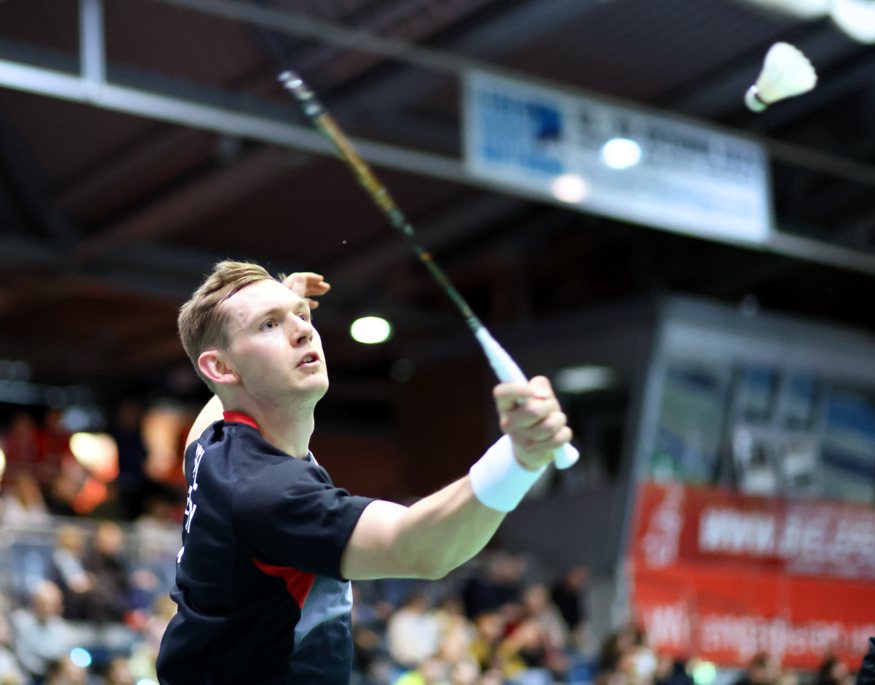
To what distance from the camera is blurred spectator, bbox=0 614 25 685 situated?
9.97 meters

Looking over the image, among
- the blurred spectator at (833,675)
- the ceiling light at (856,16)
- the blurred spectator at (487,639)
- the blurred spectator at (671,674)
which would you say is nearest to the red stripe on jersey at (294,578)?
the ceiling light at (856,16)

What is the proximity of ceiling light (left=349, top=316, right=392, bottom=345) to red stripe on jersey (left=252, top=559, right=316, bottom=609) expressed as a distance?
17239mm

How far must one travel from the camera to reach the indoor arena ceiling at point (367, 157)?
13.1 m

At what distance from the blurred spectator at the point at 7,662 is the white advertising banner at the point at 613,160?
5404mm

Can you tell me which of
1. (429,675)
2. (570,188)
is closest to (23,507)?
(429,675)

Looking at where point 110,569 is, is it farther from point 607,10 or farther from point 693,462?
point 693,462

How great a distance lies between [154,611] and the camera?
486 inches

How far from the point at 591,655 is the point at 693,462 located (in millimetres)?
3650

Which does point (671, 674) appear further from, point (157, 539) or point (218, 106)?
point (218, 106)

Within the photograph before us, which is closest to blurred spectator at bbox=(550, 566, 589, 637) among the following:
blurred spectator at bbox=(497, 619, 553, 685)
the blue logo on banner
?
blurred spectator at bbox=(497, 619, 553, 685)

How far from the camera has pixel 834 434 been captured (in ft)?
70.6

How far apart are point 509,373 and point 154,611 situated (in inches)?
410

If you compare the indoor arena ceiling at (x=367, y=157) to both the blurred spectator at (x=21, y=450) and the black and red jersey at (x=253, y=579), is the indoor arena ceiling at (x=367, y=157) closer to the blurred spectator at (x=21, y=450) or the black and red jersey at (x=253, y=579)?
the blurred spectator at (x=21, y=450)

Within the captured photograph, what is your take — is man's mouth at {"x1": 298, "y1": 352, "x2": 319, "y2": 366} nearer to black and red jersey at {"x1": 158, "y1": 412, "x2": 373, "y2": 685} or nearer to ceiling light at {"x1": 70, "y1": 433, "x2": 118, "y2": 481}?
black and red jersey at {"x1": 158, "y1": 412, "x2": 373, "y2": 685}
